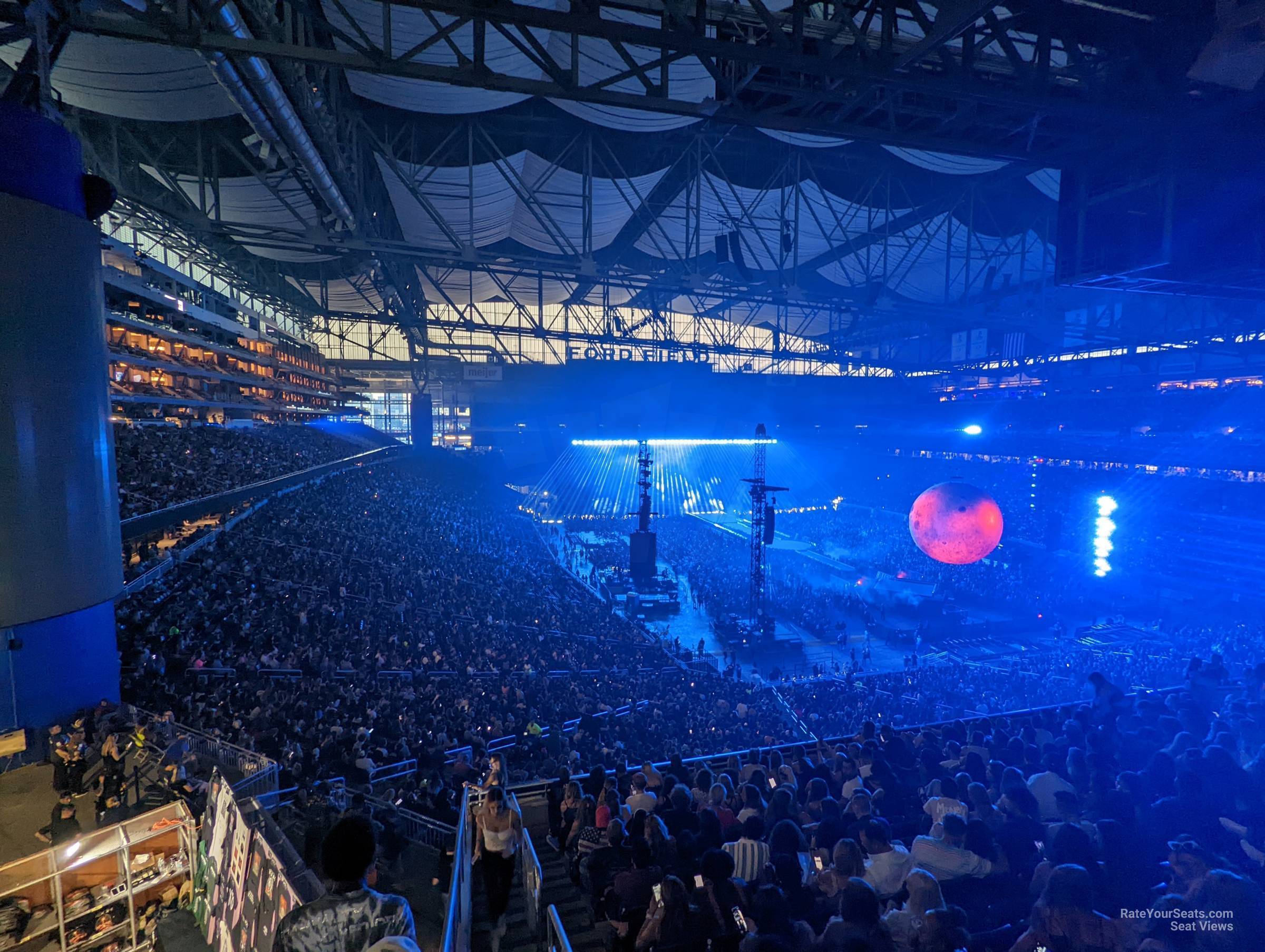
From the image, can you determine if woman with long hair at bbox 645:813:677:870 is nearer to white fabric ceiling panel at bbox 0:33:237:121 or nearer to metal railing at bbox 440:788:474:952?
metal railing at bbox 440:788:474:952

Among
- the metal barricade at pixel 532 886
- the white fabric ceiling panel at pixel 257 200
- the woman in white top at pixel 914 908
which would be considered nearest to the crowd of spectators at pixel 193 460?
the white fabric ceiling panel at pixel 257 200

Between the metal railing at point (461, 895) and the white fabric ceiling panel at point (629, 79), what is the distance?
8.07 meters

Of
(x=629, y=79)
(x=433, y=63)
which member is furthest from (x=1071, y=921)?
(x=433, y=63)

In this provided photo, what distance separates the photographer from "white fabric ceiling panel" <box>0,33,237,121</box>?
6.79m

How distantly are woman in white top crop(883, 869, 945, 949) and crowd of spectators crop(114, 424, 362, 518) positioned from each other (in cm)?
739

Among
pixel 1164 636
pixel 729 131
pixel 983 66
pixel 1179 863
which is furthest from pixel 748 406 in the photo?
pixel 1179 863

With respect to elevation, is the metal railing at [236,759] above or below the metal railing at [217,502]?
below

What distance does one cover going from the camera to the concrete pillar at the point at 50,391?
4.21m

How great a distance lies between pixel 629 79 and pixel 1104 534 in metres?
21.4

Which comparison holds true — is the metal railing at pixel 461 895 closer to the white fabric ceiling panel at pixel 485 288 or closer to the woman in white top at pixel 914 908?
the woman in white top at pixel 914 908

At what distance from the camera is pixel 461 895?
10.5 ft

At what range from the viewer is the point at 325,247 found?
9562mm

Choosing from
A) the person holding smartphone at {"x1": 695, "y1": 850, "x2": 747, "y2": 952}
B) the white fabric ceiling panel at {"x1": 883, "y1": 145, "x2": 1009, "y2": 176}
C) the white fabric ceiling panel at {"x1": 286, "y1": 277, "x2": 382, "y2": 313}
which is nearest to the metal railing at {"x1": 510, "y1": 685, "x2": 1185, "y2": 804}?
the person holding smartphone at {"x1": 695, "y1": 850, "x2": 747, "y2": 952}

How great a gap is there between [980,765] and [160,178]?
1533 centimetres
